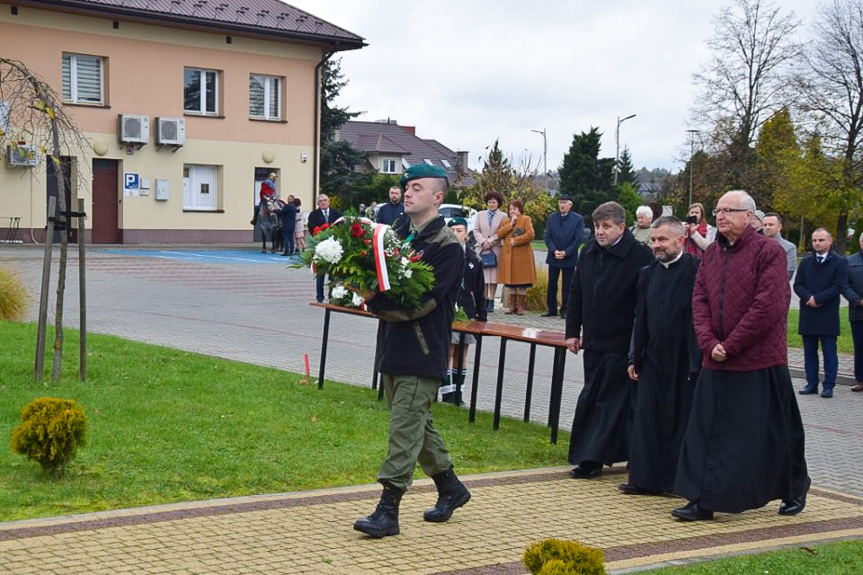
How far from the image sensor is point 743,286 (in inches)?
297

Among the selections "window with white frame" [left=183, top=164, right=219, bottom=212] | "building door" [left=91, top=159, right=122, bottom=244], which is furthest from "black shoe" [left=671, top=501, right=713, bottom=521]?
"window with white frame" [left=183, top=164, right=219, bottom=212]

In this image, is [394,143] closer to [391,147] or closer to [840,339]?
[391,147]

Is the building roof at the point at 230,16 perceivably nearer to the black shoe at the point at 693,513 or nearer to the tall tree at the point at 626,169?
the black shoe at the point at 693,513

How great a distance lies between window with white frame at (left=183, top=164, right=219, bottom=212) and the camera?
40.0 meters

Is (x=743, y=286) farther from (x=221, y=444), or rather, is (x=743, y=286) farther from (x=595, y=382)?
(x=221, y=444)

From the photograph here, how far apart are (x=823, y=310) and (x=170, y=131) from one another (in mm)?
27774

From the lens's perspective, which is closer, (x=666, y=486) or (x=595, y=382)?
(x=666, y=486)

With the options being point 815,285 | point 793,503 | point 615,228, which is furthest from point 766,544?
point 815,285

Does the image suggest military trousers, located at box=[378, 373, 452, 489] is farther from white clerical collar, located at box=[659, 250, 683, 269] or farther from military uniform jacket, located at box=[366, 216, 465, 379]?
white clerical collar, located at box=[659, 250, 683, 269]

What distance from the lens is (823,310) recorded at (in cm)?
1420

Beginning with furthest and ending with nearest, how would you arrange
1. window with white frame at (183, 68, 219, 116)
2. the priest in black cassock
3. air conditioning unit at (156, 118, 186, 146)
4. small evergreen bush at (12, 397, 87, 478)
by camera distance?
window with white frame at (183, 68, 219, 116), air conditioning unit at (156, 118, 186, 146), the priest in black cassock, small evergreen bush at (12, 397, 87, 478)

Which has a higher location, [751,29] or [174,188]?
[751,29]

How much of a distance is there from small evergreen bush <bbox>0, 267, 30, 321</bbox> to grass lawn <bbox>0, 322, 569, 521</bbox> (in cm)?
380

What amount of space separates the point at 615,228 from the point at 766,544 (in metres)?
2.69
